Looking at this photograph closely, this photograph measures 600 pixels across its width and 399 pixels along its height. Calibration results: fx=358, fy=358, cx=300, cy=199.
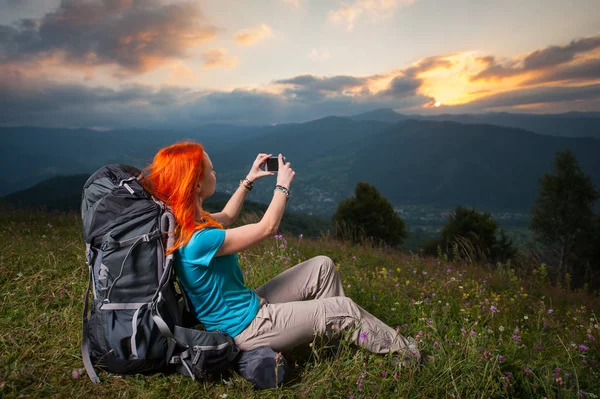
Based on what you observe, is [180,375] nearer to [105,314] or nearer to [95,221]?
[105,314]

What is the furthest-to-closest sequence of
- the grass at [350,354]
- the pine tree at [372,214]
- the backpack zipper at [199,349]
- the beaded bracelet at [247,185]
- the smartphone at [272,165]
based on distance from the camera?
the pine tree at [372,214] < the beaded bracelet at [247,185] < the smartphone at [272,165] < the grass at [350,354] < the backpack zipper at [199,349]

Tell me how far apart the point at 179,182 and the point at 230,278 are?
2.58 feet

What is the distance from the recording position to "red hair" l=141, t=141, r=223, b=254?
2.43m

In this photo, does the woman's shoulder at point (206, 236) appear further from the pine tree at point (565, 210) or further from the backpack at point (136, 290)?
the pine tree at point (565, 210)

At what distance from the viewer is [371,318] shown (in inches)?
111

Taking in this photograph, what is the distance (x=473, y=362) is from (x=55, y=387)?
3100mm

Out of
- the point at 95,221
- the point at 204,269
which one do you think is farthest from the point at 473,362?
the point at 95,221

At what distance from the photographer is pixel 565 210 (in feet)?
141

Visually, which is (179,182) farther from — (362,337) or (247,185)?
(362,337)

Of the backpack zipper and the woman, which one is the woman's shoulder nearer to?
the woman

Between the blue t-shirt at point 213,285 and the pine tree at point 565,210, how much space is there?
158 ft

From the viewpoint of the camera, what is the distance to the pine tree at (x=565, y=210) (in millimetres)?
42281

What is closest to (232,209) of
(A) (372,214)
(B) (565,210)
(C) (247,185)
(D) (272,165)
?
(C) (247,185)

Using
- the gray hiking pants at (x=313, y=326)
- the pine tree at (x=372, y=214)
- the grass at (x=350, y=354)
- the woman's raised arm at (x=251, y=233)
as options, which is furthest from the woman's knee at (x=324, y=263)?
the pine tree at (x=372, y=214)
